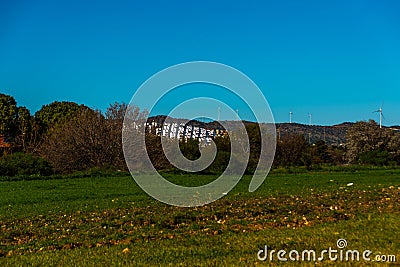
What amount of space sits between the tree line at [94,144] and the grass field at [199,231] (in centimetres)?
2105

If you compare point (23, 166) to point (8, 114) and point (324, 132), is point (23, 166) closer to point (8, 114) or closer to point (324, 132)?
point (8, 114)

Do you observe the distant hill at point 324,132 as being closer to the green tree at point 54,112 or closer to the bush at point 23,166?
the green tree at point 54,112

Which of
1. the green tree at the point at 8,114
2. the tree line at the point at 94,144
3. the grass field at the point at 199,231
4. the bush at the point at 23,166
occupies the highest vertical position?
the green tree at the point at 8,114

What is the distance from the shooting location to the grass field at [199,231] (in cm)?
695

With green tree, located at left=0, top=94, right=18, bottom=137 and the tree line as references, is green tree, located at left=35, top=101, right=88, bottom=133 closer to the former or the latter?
the tree line

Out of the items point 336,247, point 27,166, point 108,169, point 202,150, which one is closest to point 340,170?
point 202,150

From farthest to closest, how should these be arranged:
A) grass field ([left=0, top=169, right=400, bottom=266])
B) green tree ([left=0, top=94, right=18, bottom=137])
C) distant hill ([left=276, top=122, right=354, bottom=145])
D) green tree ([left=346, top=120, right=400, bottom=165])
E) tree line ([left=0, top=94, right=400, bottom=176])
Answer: distant hill ([left=276, top=122, right=354, bottom=145])
green tree ([left=346, top=120, right=400, bottom=165])
green tree ([left=0, top=94, right=18, bottom=137])
tree line ([left=0, top=94, right=400, bottom=176])
grass field ([left=0, top=169, right=400, bottom=266])

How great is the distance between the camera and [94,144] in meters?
37.7

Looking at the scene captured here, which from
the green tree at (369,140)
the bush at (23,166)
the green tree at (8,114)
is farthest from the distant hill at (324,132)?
the bush at (23,166)

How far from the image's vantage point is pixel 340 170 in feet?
122

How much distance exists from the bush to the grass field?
17.4 m

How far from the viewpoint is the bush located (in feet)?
101

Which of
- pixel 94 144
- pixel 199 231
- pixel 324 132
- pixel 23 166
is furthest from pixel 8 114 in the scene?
pixel 199 231

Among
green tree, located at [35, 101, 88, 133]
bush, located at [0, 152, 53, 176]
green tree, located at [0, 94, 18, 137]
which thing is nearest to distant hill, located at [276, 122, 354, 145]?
green tree, located at [35, 101, 88, 133]
